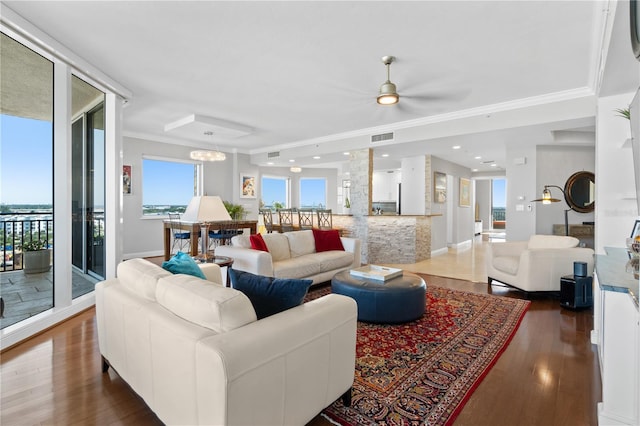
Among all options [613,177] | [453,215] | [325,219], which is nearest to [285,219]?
[325,219]

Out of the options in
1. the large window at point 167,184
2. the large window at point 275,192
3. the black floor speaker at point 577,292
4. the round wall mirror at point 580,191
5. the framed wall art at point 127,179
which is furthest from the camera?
the large window at point 275,192

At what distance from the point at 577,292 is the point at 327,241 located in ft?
10.5

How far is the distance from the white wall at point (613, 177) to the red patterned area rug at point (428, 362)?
119cm

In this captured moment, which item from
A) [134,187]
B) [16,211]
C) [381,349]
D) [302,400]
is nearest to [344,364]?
[302,400]

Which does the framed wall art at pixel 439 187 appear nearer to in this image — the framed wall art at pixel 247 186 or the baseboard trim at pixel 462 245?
the baseboard trim at pixel 462 245

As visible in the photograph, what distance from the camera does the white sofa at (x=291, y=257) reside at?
157 inches

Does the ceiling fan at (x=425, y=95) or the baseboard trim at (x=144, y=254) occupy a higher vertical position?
the ceiling fan at (x=425, y=95)

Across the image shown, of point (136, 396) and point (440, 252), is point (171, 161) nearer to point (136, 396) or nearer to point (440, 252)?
point (136, 396)

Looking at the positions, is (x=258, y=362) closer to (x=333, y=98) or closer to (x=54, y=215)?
(x=54, y=215)

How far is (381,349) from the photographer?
266 cm

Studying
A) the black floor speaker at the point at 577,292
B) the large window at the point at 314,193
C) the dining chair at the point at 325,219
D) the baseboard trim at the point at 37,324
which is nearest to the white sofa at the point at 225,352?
the baseboard trim at the point at 37,324

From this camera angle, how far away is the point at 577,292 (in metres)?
3.65

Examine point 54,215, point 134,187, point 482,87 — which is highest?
point 482,87

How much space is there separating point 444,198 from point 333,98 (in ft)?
15.9
